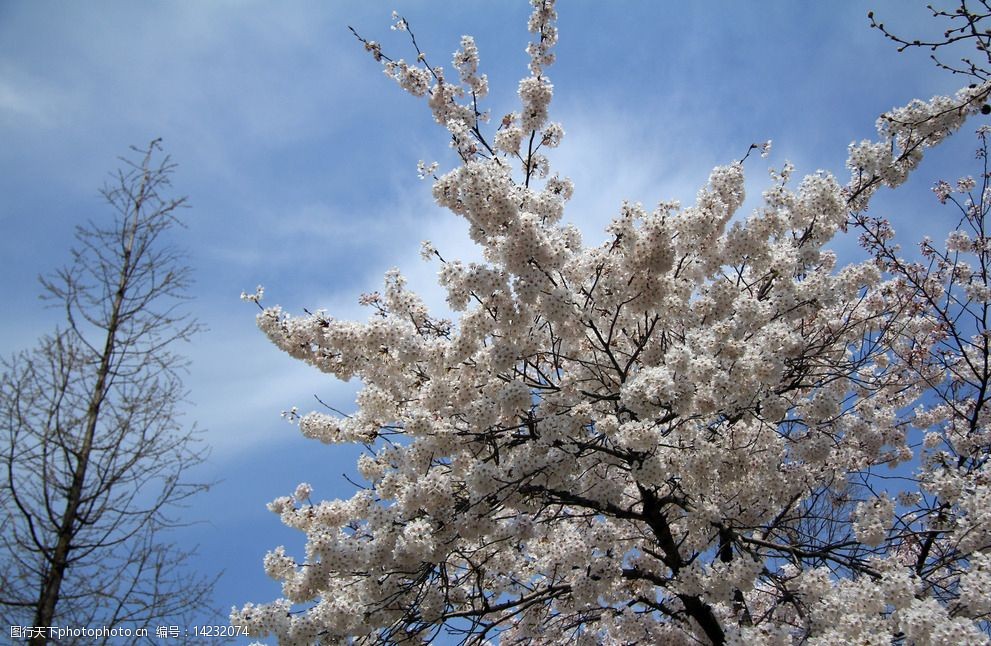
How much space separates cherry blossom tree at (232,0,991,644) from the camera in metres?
5.44

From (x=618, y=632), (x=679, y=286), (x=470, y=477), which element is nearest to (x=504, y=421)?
(x=470, y=477)

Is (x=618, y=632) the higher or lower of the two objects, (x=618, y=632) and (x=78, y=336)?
the lower

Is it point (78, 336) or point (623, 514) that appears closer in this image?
point (623, 514)

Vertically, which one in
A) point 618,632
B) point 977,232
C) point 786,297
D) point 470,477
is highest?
point 977,232

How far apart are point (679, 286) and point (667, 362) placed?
896mm

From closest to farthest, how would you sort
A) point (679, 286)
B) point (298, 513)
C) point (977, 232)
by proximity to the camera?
point (679, 286) → point (298, 513) → point (977, 232)

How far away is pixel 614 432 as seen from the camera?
5.66 meters

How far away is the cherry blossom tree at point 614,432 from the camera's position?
5441 millimetres

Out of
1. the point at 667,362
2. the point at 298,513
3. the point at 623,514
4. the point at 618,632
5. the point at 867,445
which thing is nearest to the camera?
Answer: the point at 667,362

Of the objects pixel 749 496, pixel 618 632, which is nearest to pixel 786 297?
pixel 749 496

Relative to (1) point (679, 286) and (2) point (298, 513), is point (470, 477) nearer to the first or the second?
(1) point (679, 286)

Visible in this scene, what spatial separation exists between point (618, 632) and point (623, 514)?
1.46 m

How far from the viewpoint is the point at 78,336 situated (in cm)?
726

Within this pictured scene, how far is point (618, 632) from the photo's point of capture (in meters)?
6.86
